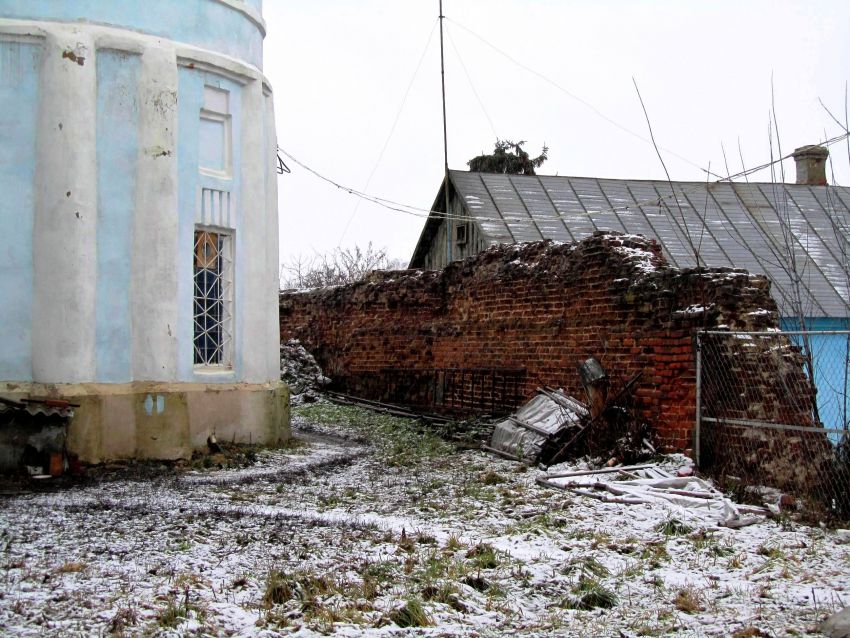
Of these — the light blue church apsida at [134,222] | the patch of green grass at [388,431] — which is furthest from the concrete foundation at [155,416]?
the patch of green grass at [388,431]

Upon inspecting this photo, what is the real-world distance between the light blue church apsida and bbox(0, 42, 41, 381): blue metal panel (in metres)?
0.02

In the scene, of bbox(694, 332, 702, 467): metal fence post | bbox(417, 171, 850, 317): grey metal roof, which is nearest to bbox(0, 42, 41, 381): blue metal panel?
bbox(694, 332, 702, 467): metal fence post

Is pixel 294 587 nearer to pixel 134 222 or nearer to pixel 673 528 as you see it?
pixel 673 528

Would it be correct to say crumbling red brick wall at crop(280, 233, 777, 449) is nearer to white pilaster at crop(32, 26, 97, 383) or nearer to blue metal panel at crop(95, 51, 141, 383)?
blue metal panel at crop(95, 51, 141, 383)

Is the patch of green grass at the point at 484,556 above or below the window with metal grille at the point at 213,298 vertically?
below

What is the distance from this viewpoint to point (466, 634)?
15.6ft

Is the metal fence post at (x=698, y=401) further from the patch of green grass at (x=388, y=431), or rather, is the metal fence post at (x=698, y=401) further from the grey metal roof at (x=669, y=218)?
the grey metal roof at (x=669, y=218)

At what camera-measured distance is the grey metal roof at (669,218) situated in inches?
773

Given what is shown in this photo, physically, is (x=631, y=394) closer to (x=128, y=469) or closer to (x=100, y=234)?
(x=128, y=469)

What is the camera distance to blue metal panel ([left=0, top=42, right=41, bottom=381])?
10102 mm

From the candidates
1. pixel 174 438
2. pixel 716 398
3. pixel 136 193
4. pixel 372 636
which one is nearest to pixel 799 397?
pixel 716 398

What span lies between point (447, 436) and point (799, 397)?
5.36m

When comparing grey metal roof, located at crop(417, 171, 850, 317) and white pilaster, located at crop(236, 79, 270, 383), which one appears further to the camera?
grey metal roof, located at crop(417, 171, 850, 317)

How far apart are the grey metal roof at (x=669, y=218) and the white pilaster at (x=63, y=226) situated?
10.7 metres
